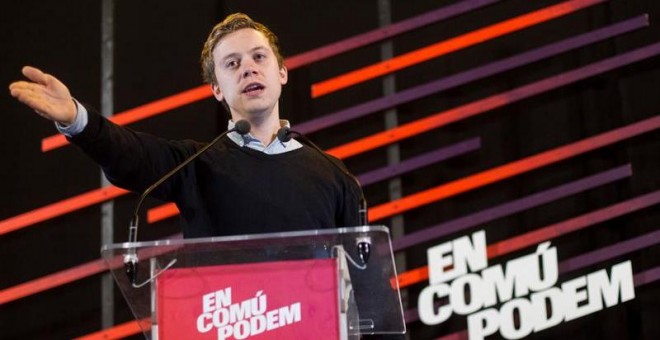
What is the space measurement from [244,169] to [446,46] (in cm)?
181

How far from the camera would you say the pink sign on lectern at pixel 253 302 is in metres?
1.53

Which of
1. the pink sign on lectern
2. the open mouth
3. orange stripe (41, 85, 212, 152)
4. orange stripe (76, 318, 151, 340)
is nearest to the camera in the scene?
the pink sign on lectern

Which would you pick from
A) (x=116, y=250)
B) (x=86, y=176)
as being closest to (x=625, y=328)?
(x=86, y=176)

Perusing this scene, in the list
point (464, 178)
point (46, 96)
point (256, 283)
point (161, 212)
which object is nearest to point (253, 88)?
point (46, 96)

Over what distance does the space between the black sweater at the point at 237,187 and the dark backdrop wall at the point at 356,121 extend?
1.52 m

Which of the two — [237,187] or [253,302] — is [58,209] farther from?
[253,302]

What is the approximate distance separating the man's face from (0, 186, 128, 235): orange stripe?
4.84 feet

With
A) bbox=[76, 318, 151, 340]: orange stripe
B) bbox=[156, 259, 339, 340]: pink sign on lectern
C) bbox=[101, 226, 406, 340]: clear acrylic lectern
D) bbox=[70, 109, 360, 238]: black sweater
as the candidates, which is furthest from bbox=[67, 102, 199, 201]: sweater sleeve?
bbox=[76, 318, 151, 340]: orange stripe

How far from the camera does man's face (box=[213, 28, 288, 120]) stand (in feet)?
7.31

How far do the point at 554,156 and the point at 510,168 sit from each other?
0.19 meters

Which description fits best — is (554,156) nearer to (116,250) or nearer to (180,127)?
(180,127)

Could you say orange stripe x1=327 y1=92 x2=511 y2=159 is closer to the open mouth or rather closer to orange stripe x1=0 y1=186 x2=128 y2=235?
orange stripe x1=0 y1=186 x2=128 y2=235

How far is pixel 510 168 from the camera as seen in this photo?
147 inches

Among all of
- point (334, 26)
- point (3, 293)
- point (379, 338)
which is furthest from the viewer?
point (334, 26)
